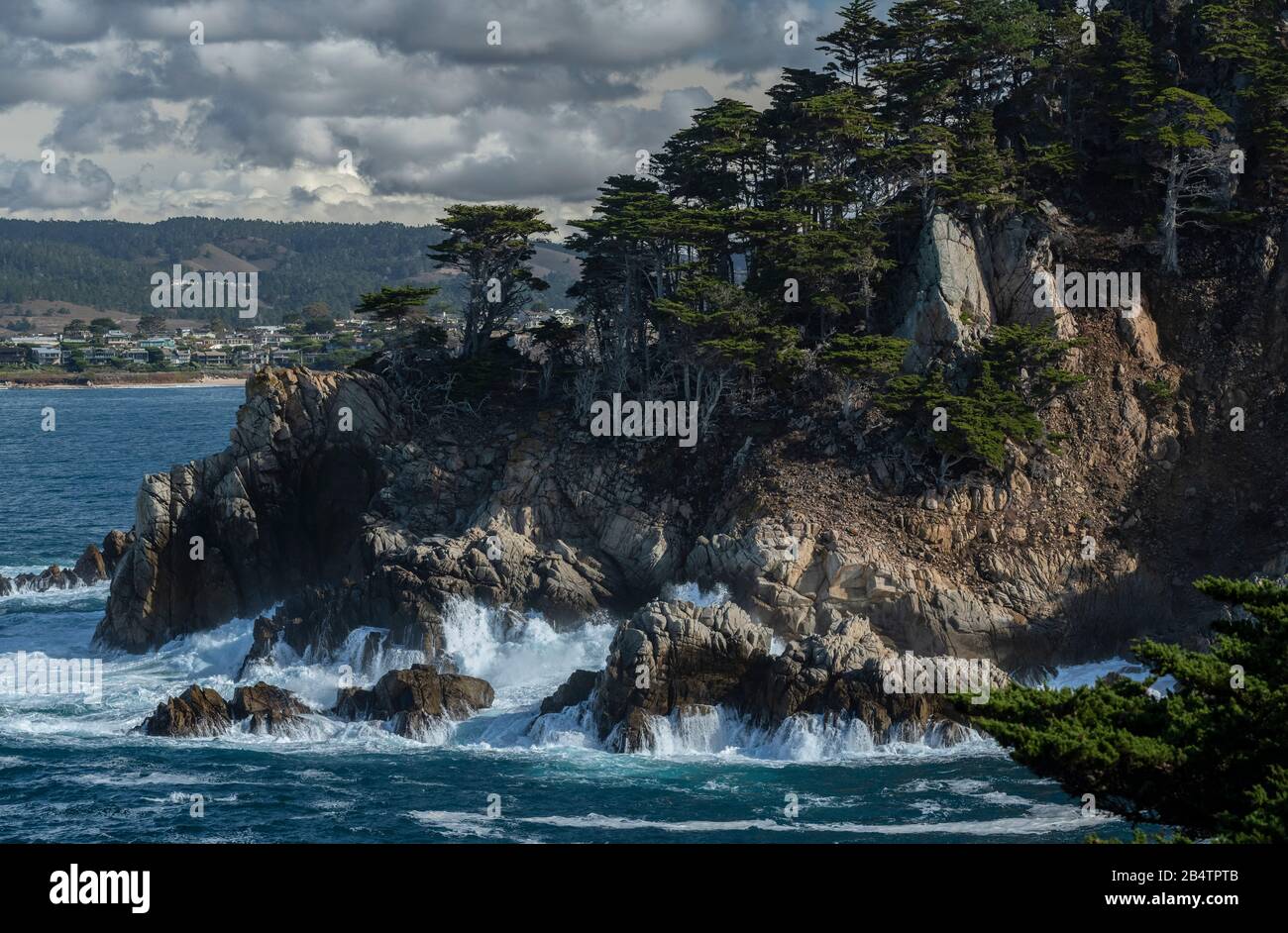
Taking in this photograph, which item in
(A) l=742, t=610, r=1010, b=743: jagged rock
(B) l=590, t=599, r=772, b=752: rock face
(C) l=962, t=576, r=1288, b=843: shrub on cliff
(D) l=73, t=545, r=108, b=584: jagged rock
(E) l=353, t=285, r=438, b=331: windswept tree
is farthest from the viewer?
(D) l=73, t=545, r=108, b=584: jagged rock

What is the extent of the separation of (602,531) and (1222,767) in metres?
34.3

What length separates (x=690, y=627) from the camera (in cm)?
4266

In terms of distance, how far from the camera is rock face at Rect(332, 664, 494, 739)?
43.0 meters

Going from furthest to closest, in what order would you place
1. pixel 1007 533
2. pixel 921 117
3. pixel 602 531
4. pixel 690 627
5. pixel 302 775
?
pixel 921 117 → pixel 602 531 → pixel 1007 533 → pixel 690 627 → pixel 302 775

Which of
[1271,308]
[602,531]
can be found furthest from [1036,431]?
[602,531]

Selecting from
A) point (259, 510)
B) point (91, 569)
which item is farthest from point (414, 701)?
point (91, 569)

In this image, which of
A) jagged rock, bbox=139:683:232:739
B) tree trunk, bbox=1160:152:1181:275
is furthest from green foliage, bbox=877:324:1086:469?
jagged rock, bbox=139:683:232:739

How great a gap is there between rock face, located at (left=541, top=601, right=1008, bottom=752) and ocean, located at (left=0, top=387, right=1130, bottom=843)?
23.3 inches

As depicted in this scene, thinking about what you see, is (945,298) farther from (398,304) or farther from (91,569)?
(91,569)

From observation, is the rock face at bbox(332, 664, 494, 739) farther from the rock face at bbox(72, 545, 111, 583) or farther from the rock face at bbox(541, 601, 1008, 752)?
the rock face at bbox(72, 545, 111, 583)

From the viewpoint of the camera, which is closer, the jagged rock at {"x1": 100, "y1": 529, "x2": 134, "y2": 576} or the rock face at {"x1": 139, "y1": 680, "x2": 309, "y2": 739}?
the rock face at {"x1": 139, "y1": 680, "x2": 309, "y2": 739}

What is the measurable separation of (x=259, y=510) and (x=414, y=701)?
51.0 feet
